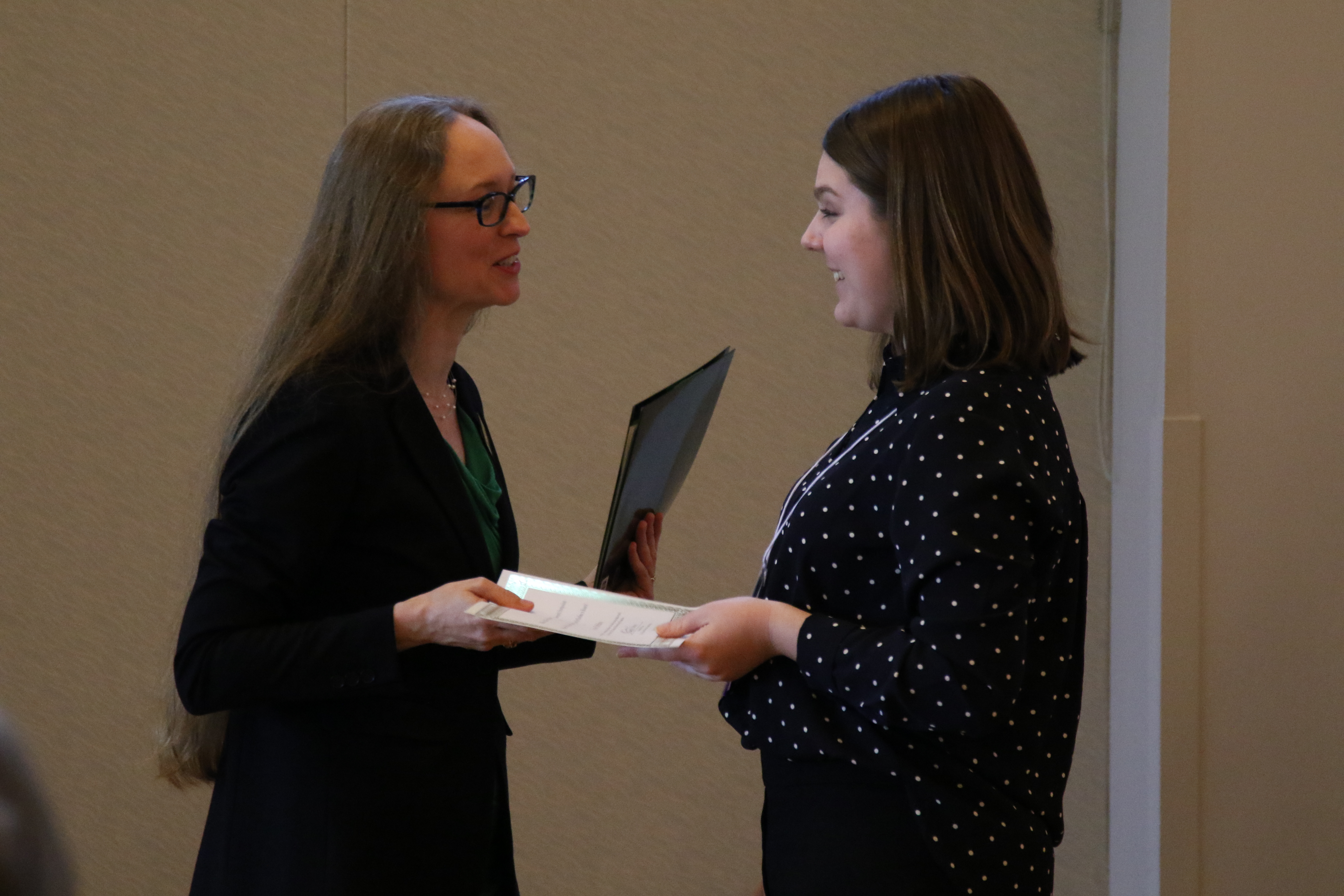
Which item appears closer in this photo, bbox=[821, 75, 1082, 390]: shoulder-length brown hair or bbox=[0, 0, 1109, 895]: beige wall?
bbox=[821, 75, 1082, 390]: shoulder-length brown hair

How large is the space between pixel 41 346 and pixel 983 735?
A: 2.65 meters

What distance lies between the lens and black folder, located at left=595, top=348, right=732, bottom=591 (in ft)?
4.79

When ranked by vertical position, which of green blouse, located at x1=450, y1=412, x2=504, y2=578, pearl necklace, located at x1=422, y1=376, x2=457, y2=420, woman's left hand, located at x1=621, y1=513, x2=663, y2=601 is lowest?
woman's left hand, located at x1=621, y1=513, x2=663, y2=601

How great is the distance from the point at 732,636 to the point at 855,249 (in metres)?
0.49

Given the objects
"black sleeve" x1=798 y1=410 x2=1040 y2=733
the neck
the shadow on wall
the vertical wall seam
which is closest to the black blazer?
the neck

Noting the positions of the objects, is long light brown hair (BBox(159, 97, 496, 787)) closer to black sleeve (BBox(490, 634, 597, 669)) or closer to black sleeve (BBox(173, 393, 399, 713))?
black sleeve (BBox(173, 393, 399, 713))

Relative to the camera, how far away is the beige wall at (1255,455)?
2.20 meters

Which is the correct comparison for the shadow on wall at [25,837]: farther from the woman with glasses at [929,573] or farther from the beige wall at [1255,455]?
the beige wall at [1255,455]

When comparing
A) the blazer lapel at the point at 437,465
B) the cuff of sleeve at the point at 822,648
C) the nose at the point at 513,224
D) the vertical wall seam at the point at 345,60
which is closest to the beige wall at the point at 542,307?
the vertical wall seam at the point at 345,60

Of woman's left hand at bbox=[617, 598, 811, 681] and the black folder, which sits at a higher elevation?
the black folder

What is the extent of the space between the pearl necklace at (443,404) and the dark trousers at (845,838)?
694mm

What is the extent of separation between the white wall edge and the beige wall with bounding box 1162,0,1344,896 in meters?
0.03

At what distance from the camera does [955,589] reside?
1190 millimetres

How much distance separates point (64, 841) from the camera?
0.55 meters
